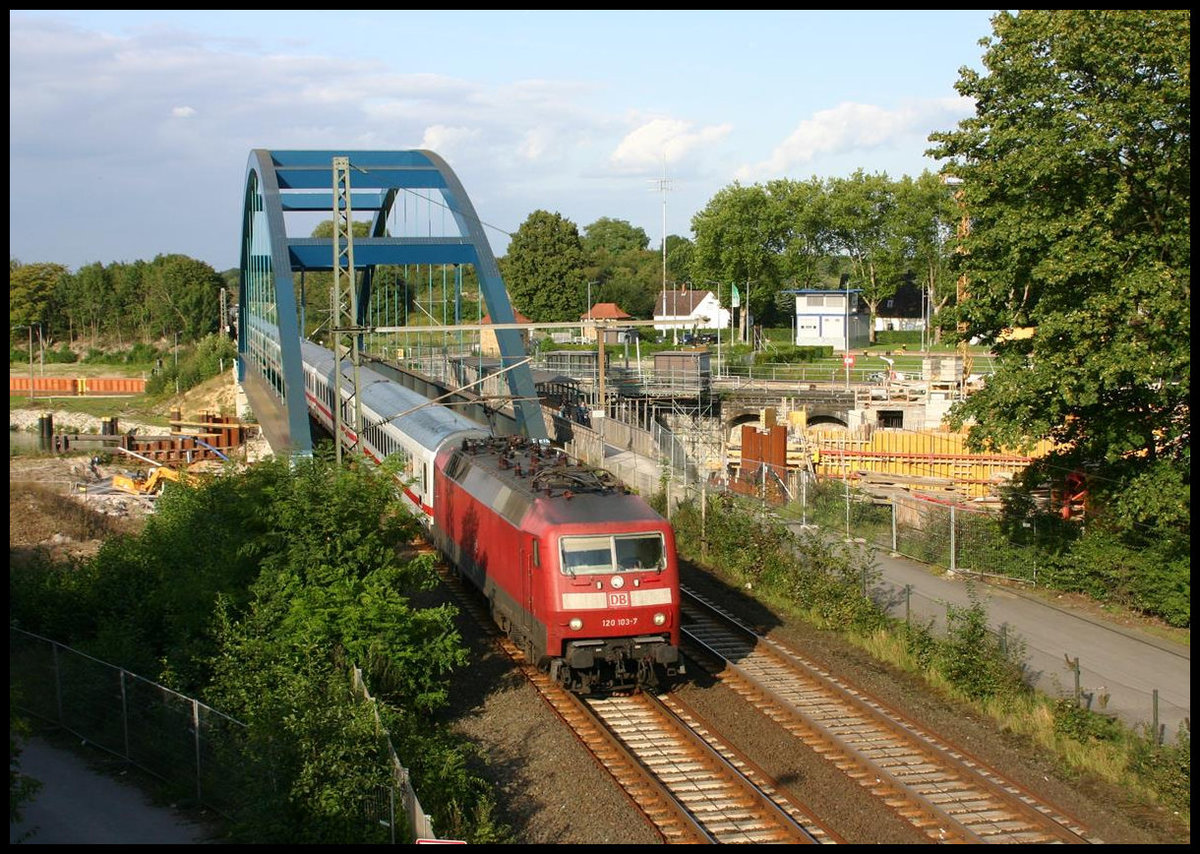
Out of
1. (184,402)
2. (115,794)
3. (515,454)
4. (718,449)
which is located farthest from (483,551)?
(184,402)

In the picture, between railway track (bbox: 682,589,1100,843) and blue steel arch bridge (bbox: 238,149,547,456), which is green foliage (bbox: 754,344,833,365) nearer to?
blue steel arch bridge (bbox: 238,149,547,456)

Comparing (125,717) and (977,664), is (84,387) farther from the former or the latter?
(977,664)

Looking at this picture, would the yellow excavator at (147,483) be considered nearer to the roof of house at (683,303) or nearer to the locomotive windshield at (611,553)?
the locomotive windshield at (611,553)

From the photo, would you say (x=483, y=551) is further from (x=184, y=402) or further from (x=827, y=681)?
(x=184, y=402)

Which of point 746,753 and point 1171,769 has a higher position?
point 1171,769

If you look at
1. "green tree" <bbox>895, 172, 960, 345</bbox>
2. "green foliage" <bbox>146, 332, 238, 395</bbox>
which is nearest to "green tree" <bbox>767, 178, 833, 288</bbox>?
"green tree" <bbox>895, 172, 960, 345</bbox>

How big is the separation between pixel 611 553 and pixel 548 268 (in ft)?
268

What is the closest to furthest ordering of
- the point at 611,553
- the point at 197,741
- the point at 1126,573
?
the point at 197,741
the point at 611,553
the point at 1126,573

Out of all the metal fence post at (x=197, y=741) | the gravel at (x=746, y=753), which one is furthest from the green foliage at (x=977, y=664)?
the metal fence post at (x=197, y=741)

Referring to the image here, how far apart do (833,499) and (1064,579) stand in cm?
706

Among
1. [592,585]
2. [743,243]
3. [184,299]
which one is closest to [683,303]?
[743,243]

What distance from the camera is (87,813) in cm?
1169

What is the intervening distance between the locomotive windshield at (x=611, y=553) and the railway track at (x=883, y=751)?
237 cm

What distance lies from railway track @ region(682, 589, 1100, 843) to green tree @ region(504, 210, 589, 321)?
7825 centimetres
